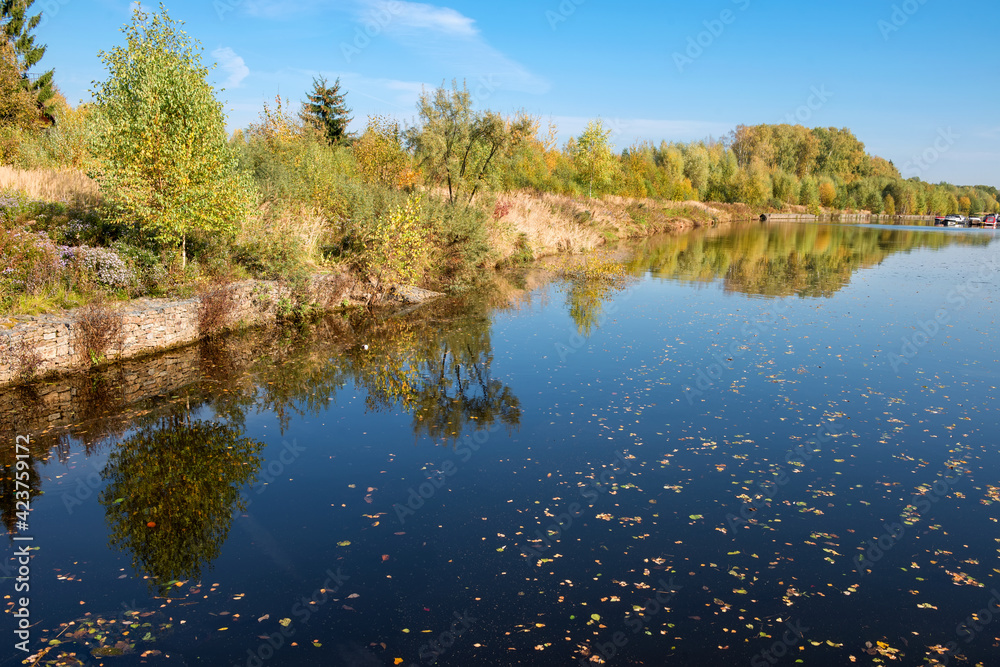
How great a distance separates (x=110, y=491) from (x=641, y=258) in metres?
31.5

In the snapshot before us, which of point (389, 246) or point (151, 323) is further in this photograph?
point (389, 246)

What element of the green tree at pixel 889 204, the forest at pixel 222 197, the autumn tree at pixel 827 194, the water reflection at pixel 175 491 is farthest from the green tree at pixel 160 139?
the green tree at pixel 889 204

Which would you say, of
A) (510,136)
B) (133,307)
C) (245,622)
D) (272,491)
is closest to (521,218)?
(510,136)

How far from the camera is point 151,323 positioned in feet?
43.5
